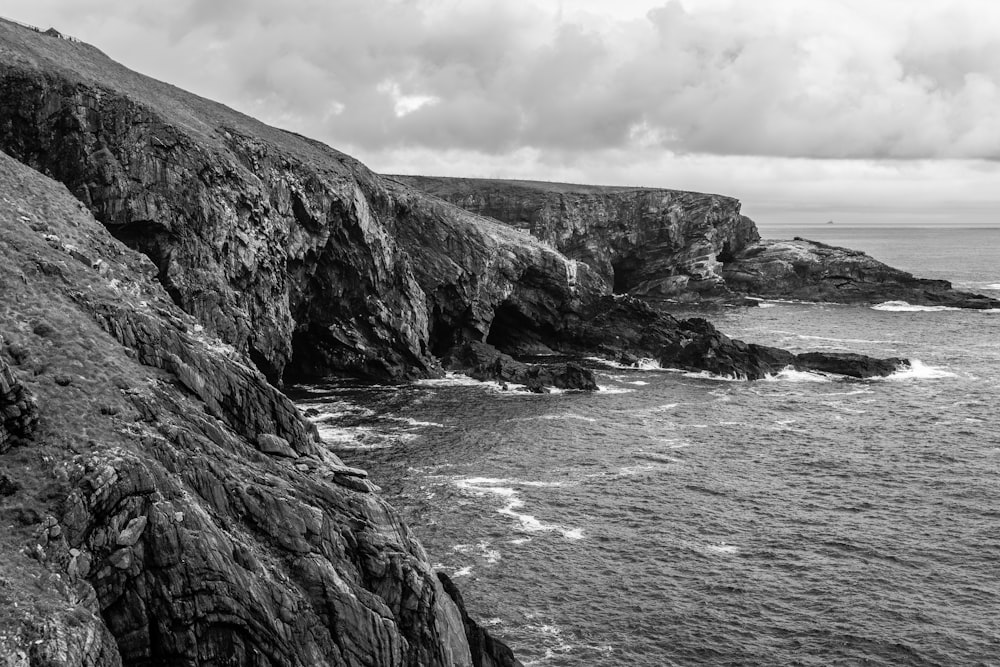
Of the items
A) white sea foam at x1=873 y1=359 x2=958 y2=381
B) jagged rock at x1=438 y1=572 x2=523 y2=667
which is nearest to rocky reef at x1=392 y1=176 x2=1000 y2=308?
white sea foam at x1=873 y1=359 x2=958 y2=381

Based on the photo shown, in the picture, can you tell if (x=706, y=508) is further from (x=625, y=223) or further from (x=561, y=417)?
(x=625, y=223)

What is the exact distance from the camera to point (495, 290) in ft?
370

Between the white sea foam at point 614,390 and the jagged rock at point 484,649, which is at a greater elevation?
the white sea foam at point 614,390

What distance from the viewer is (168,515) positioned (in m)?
28.3

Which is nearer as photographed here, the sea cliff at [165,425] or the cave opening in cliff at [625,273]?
the sea cliff at [165,425]

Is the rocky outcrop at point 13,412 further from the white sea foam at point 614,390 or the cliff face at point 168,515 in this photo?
the white sea foam at point 614,390

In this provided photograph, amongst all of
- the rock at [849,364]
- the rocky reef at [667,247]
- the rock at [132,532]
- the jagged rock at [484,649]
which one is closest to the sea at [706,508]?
the rock at [849,364]

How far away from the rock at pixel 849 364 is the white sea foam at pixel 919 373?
1.89 ft

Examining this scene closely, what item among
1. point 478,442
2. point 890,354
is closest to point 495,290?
point 478,442

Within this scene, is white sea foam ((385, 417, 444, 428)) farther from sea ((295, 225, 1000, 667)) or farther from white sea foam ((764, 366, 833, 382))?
white sea foam ((764, 366, 833, 382))

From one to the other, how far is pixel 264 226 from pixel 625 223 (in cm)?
9956

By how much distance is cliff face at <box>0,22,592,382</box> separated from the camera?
2933 inches

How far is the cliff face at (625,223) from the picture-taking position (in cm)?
16538

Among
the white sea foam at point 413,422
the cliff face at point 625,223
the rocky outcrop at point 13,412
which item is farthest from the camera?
the cliff face at point 625,223
